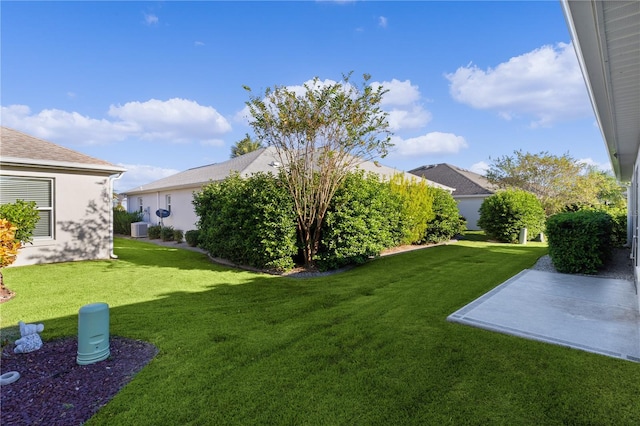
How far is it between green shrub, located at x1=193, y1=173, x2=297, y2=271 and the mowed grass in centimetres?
165

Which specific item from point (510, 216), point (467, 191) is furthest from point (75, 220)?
point (467, 191)

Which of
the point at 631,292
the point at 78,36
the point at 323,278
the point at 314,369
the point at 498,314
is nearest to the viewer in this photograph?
the point at 314,369

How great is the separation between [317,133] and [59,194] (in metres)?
8.24

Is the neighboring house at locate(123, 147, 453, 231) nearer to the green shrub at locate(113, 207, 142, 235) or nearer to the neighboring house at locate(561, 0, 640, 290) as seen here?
the green shrub at locate(113, 207, 142, 235)

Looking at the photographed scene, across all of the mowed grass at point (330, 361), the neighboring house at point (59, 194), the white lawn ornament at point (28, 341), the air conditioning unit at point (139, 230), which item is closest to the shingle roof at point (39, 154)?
the neighboring house at point (59, 194)

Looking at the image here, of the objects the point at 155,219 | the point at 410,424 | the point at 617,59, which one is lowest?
the point at 410,424

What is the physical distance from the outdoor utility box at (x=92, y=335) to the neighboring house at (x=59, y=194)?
325 inches

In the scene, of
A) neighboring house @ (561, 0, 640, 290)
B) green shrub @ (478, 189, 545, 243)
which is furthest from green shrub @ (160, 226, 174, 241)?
neighboring house @ (561, 0, 640, 290)

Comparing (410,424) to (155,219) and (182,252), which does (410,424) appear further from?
(155,219)

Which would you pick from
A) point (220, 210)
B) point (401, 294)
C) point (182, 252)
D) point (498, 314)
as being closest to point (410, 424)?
point (498, 314)

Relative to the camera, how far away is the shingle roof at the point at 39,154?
895cm

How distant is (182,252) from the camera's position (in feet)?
40.9

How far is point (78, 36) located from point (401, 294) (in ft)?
39.8

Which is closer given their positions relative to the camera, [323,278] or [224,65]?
[323,278]
